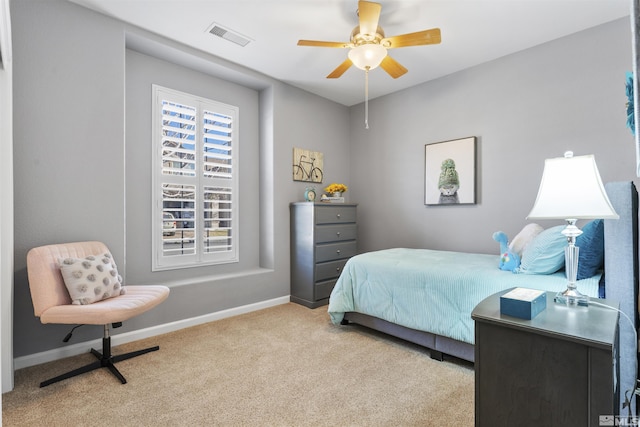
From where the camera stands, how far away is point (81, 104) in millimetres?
2574

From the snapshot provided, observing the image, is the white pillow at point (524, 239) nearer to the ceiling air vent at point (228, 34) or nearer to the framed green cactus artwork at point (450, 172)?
the framed green cactus artwork at point (450, 172)

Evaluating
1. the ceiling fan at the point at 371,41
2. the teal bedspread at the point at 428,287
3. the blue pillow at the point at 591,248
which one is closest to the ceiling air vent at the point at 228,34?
the ceiling fan at the point at 371,41

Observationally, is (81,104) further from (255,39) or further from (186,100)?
(255,39)

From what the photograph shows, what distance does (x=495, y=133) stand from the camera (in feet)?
11.4

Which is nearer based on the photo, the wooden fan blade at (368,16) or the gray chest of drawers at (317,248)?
the wooden fan blade at (368,16)

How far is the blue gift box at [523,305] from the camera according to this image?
124 centimetres

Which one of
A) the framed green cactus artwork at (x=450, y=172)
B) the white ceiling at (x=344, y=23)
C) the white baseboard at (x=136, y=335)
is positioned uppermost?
the white ceiling at (x=344, y=23)

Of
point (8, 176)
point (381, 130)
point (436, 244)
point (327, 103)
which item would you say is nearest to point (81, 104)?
point (8, 176)

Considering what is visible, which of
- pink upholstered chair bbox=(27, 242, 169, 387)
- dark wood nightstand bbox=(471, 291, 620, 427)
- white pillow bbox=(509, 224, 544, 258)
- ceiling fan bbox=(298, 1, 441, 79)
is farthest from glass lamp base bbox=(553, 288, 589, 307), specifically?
pink upholstered chair bbox=(27, 242, 169, 387)

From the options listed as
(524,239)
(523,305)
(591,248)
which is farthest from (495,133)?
(523,305)

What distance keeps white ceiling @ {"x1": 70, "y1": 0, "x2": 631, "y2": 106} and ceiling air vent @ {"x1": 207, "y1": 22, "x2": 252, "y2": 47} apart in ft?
0.17

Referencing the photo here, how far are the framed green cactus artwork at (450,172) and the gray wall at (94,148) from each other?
194cm

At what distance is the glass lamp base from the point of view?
4.74ft

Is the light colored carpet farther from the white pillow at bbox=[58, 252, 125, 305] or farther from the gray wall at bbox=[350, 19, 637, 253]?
A: the gray wall at bbox=[350, 19, 637, 253]
